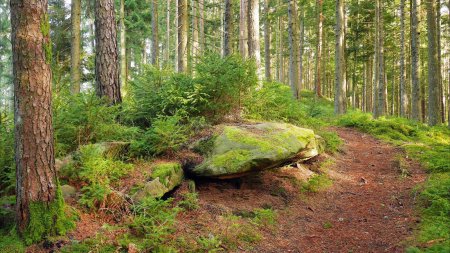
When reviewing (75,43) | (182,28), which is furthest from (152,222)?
(182,28)

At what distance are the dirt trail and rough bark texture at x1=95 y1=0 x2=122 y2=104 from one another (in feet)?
10.7

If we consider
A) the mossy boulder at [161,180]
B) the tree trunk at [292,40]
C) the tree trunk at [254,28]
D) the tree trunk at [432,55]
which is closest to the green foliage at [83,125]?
the mossy boulder at [161,180]

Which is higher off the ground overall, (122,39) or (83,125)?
(122,39)

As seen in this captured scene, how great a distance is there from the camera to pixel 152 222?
452cm

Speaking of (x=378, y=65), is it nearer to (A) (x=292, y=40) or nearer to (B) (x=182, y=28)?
(A) (x=292, y=40)

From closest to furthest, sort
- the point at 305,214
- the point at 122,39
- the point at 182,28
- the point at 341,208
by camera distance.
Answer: the point at 305,214
the point at 341,208
the point at 182,28
the point at 122,39

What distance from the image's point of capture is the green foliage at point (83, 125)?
5.76m

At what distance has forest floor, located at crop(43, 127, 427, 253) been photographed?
15.9 feet

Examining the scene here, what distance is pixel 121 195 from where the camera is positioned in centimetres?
502

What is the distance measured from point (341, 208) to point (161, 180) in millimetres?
3653

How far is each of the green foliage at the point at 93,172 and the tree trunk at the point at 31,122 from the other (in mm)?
662

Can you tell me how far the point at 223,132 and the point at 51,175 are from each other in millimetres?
3535

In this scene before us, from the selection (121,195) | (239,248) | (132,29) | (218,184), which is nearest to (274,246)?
(239,248)

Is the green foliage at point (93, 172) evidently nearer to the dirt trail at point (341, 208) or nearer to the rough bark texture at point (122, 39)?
the dirt trail at point (341, 208)
